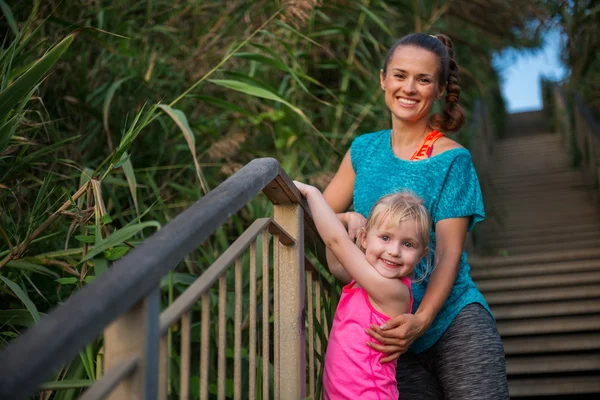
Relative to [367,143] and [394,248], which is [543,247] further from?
[394,248]

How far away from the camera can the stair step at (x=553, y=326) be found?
403 centimetres

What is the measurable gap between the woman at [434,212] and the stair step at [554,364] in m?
2.24

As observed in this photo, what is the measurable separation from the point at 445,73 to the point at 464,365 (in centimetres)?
72

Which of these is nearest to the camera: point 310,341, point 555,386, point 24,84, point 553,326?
point 24,84

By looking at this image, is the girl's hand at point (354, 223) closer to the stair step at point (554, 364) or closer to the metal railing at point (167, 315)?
the metal railing at point (167, 315)

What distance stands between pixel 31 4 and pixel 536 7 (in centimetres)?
404

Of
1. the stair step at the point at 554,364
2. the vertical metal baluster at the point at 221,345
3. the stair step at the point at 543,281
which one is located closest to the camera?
the vertical metal baluster at the point at 221,345

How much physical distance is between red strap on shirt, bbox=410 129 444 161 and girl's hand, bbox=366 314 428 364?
430 mm

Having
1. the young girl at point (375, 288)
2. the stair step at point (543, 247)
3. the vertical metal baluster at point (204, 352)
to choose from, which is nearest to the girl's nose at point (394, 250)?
the young girl at point (375, 288)

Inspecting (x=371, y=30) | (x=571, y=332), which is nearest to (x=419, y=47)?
(x=371, y=30)

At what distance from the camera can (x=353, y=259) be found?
154cm

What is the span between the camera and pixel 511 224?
743 centimetres

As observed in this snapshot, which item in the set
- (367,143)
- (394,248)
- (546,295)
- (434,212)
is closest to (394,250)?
(394,248)

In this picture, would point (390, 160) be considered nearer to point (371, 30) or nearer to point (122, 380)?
point (122, 380)
